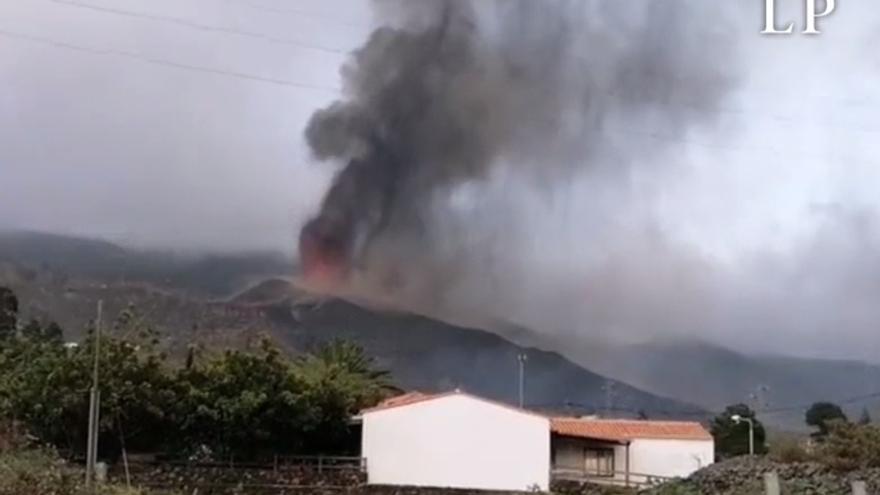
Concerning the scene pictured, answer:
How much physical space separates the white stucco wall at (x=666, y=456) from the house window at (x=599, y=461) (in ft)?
2.28

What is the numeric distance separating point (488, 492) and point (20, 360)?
13094 millimetres

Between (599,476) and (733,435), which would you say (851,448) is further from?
(733,435)

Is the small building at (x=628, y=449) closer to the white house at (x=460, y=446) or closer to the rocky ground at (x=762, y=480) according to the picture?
the white house at (x=460, y=446)

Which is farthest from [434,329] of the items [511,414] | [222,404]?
[222,404]

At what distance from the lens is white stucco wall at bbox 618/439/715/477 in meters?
39.5

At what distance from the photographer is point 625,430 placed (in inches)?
1619

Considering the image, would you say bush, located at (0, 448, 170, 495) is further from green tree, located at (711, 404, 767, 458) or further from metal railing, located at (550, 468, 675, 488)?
green tree, located at (711, 404, 767, 458)

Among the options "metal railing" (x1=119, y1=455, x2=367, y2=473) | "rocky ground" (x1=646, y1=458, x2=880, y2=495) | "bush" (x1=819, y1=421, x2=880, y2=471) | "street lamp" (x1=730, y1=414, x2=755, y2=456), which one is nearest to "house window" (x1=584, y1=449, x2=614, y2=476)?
"street lamp" (x1=730, y1=414, x2=755, y2=456)

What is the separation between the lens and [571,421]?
4212 centimetres

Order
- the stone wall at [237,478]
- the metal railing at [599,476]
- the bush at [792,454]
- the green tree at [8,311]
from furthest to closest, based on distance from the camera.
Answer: the green tree at [8,311]
the metal railing at [599,476]
the stone wall at [237,478]
the bush at [792,454]

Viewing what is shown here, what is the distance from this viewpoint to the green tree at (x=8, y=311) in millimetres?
46244

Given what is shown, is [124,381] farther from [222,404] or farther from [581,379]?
[581,379]

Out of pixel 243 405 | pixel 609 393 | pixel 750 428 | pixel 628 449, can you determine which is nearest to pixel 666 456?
pixel 628 449

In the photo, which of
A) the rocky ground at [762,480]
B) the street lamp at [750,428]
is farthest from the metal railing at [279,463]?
the street lamp at [750,428]
